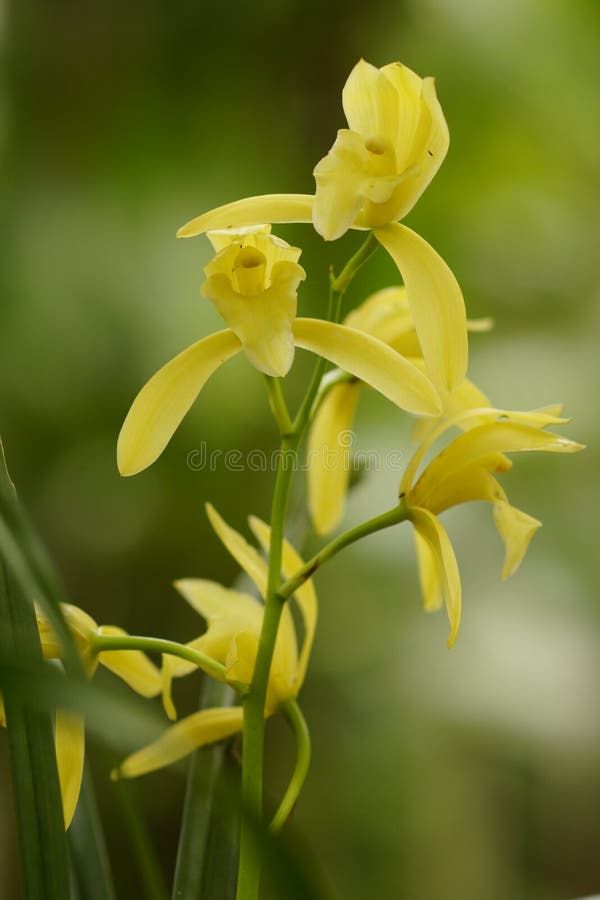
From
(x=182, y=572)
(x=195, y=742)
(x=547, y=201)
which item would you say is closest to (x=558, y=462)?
(x=547, y=201)

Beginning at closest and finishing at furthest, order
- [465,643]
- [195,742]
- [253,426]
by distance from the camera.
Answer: [195,742], [465,643], [253,426]

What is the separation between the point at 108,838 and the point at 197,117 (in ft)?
4.07

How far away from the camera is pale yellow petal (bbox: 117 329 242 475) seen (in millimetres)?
425

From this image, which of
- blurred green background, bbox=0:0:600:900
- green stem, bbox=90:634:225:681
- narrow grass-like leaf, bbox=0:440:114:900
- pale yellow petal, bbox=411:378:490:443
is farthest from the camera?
blurred green background, bbox=0:0:600:900

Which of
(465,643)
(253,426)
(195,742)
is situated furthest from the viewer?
(253,426)

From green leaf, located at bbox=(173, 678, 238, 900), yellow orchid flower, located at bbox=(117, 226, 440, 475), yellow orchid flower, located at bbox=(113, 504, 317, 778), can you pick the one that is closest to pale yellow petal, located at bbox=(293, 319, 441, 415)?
yellow orchid flower, located at bbox=(117, 226, 440, 475)

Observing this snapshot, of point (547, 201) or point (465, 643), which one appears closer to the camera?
point (465, 643)

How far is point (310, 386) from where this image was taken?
45 centimetres

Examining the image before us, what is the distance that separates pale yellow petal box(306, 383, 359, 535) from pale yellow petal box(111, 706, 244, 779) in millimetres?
147

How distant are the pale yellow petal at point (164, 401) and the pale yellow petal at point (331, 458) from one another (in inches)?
5.8

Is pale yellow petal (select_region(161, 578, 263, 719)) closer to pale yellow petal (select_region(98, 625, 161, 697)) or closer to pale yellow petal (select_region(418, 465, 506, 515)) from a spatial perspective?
pale yellow petal (select_region(98, 625, 161, 697))

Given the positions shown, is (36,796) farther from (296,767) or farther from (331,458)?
(331,458)

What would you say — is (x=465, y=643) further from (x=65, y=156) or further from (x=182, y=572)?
(x=65, y=156)

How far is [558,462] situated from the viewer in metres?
1.51
